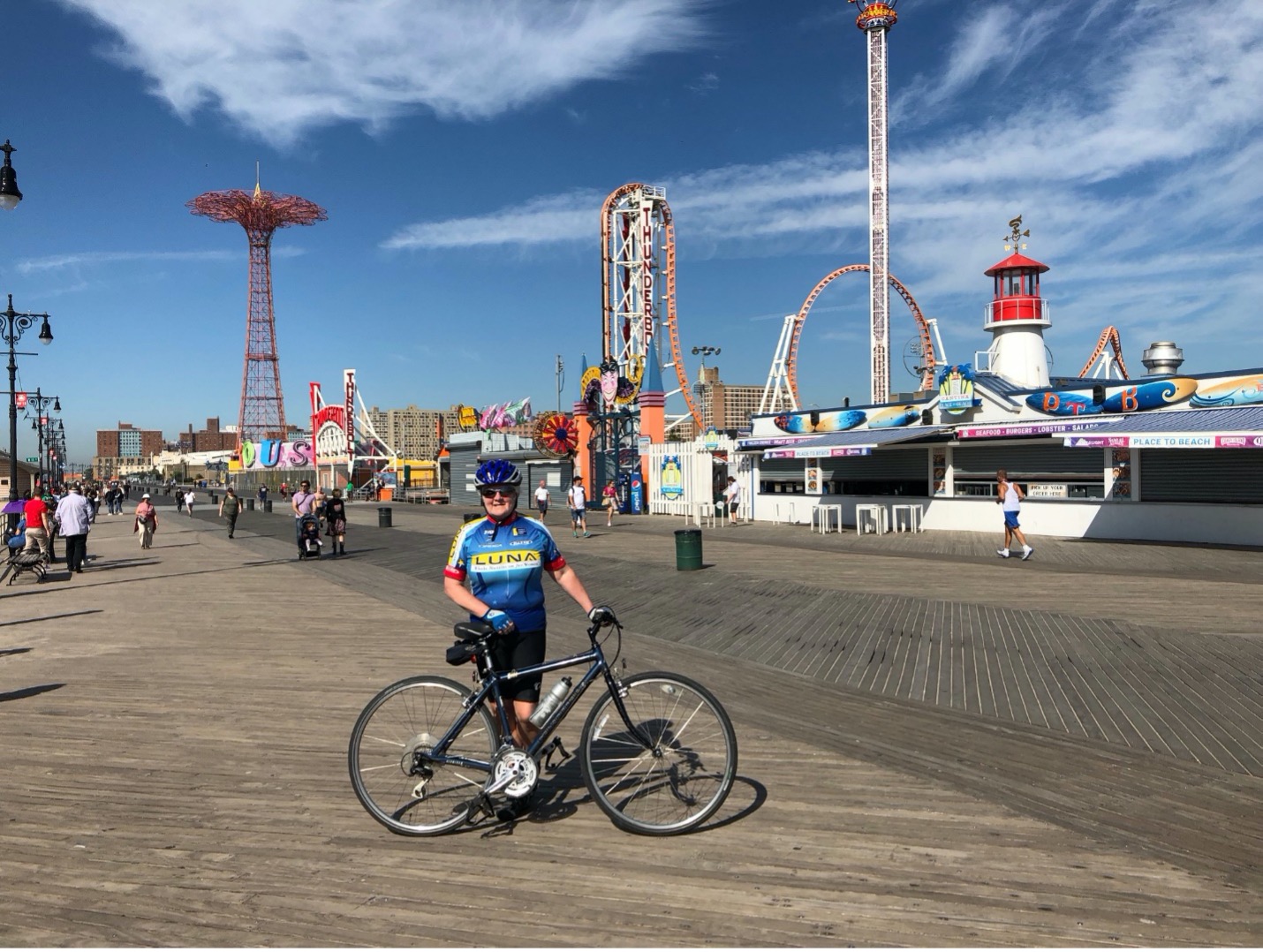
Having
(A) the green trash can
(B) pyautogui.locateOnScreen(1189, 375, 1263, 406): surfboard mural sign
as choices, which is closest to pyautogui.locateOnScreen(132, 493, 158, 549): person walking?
(A) the green trash can

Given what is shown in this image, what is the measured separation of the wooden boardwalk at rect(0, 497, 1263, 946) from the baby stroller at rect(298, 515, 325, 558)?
7.81 meters

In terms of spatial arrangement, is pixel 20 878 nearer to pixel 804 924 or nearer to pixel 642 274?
pixel 804 924

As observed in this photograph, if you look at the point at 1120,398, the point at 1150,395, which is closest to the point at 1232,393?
the point at 1150,395

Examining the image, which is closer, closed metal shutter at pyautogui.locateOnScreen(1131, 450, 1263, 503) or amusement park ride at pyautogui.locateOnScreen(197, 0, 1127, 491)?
closed metal shutter at pyautogui.locateOnScreen(1131, 450, 1263, 503)

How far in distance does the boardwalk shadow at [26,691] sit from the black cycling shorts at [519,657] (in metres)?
5.29

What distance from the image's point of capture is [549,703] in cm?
443

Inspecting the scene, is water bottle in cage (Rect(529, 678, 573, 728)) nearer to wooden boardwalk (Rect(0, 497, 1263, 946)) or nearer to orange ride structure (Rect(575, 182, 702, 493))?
wooden boardwalk (Rect(0, 497, 1263, 946))

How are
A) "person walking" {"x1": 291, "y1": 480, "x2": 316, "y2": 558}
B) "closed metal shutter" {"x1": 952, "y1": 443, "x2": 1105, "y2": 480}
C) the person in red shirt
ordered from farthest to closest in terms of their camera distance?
1. "closed metal shutter" {"x1": 952, "y1": 443, "x2": 1105, "y2": 480}
2. "person walking" {"x1": 291, "y1": 480, "x2": 316, "y2": 558}
3. the person in red shirt

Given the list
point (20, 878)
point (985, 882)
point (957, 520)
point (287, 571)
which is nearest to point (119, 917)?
point (20, 878)

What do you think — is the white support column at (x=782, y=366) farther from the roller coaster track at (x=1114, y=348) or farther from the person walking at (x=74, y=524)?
the person walking at (x=74, y=524)

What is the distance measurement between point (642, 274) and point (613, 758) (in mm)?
37783

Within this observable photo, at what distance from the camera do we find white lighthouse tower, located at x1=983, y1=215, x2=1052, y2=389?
26.9m

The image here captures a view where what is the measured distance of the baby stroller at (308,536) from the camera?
19219 millimetres

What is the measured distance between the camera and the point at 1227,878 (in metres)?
3.86
